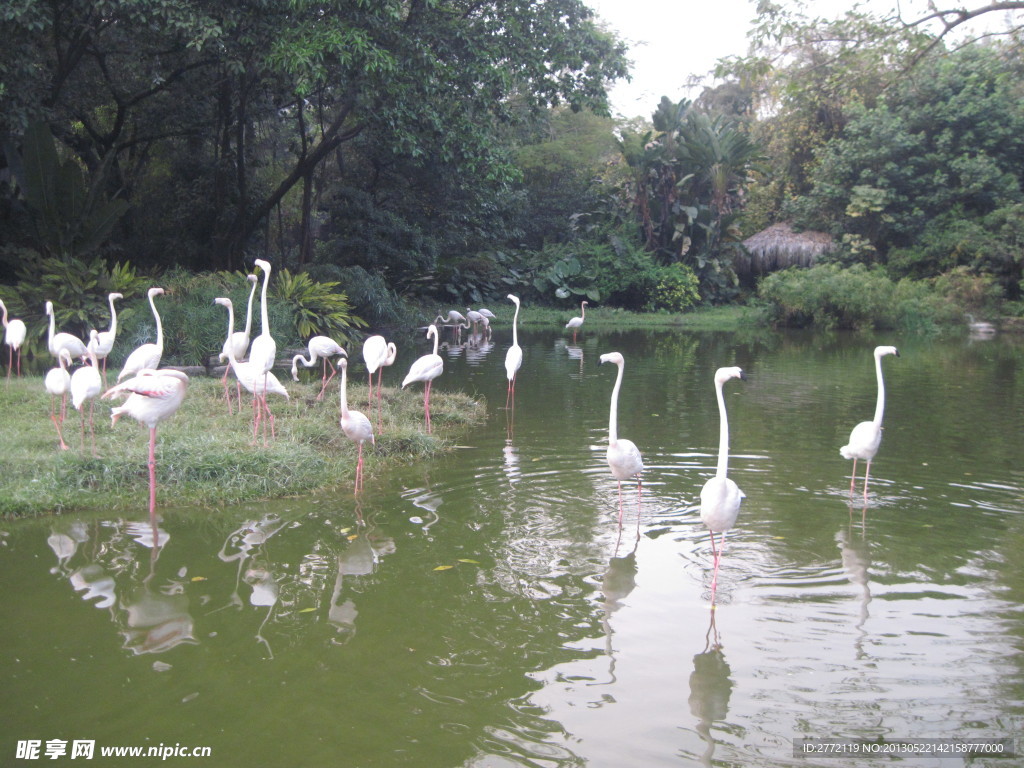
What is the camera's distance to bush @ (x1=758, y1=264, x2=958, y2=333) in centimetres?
2339

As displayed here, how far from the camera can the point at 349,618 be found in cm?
442

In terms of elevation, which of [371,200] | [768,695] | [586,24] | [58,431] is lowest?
[768,695]

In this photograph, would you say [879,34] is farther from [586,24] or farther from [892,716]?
[892,716]

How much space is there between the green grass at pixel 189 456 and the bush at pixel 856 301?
17.5m

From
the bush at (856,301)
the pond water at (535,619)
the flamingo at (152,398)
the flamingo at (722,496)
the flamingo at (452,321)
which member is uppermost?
the bush at (856,301)

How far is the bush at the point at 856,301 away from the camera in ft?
76.7

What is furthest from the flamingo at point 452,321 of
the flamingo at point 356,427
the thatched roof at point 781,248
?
the flamingo at point 356,427

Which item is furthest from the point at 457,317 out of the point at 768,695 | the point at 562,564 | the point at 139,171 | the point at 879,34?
the point at 768,695

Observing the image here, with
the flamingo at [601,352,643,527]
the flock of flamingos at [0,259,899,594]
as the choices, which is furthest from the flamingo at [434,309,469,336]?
the flamingo at [601,352,643,527]

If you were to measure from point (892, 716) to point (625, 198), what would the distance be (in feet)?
93.9

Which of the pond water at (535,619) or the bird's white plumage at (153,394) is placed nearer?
the pond water at (535,619)

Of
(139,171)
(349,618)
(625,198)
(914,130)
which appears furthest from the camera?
(625,198)

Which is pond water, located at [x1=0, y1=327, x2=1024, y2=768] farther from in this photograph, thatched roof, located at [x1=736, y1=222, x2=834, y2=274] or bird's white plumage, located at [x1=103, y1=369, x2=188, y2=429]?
thatched roof, located at [x1=736, y1=222, x2=834, y2=274]

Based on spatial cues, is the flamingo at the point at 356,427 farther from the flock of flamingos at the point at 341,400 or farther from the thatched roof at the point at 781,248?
the thatched roof at the point at 781,248
